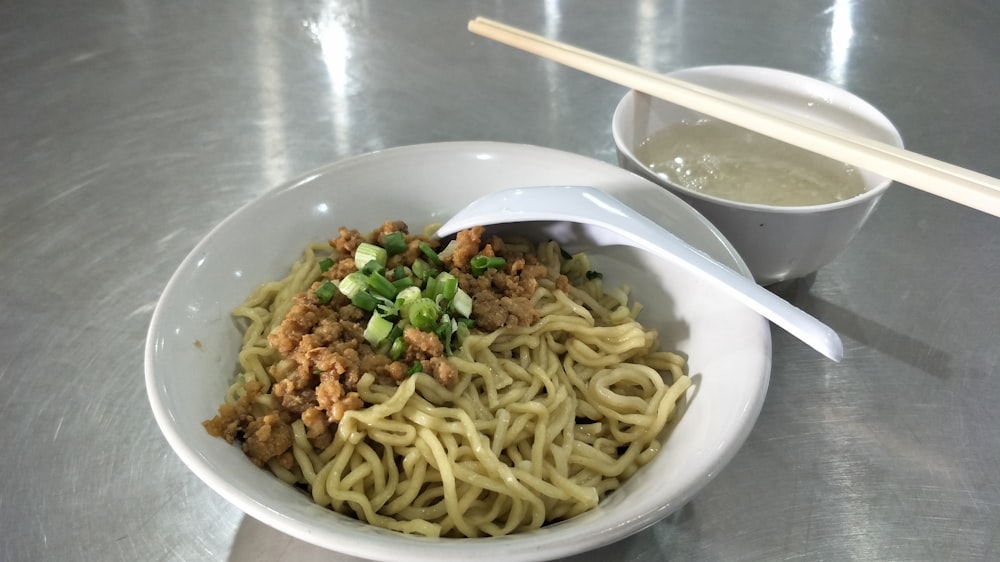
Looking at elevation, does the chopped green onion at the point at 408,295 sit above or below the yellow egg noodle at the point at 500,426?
above

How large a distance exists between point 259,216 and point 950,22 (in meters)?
3.08

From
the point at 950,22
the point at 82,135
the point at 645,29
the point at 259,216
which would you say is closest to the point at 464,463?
the point at 259,216

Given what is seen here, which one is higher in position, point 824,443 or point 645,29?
point 645,29

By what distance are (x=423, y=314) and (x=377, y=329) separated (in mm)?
101

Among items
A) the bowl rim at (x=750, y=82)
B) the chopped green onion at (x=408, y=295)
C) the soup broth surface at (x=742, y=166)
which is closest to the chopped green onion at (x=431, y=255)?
the chopped green onion at (x=408, y=295)

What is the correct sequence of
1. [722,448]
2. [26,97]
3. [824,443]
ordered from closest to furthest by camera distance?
1. [722,448]
2. [824,443]
3. [26,97]

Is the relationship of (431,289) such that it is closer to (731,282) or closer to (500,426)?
(500,426)

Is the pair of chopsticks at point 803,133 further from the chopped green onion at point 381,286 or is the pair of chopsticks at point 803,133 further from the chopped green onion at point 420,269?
the chopped green onion at point 381,286

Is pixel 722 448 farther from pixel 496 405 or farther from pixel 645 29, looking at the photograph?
pixel 645 29

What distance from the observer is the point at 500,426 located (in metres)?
1.40

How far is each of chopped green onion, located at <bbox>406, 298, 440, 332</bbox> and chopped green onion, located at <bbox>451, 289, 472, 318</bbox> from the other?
0.15 ft

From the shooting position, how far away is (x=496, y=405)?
1.46m

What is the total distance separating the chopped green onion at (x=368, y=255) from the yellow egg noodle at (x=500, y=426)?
0.17 m

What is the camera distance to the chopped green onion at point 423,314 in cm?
144
